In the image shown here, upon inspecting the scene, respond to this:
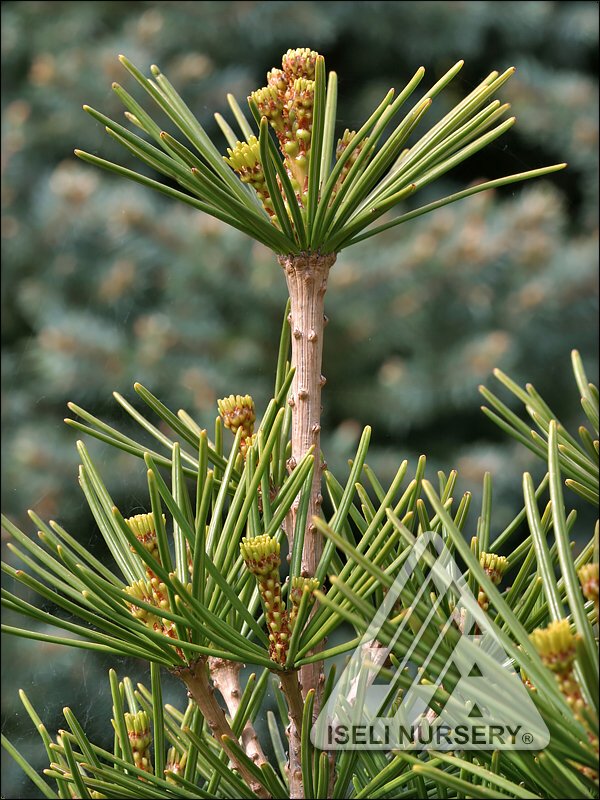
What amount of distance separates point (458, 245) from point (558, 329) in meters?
0.28

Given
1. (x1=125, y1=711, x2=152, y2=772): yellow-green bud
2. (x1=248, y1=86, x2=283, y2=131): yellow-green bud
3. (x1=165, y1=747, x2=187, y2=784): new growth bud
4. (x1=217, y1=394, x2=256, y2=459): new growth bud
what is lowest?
(x1=165, y1=747, x2=187, y2=784): new growth bud

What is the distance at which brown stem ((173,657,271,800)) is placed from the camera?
0.68 feet

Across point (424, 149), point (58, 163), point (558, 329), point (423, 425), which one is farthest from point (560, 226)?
point (424, 149)

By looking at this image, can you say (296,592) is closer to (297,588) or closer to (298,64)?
(297,588)

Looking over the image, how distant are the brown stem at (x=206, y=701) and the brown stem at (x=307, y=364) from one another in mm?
28

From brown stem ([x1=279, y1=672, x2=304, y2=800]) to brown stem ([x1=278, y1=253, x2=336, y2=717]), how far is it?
0.01 meters

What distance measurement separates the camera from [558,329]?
5.21 ft

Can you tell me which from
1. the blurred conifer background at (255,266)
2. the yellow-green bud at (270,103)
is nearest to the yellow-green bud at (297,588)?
the yellow-green bud at (270,103)

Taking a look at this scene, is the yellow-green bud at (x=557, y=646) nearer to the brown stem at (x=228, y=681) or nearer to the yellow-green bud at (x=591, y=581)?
the yellow-green bud at (x=591, y=581)

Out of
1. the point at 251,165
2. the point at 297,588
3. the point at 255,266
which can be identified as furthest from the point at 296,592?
the point at 255,266

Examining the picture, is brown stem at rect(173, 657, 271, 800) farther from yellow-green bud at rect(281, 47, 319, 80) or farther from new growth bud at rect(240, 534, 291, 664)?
yellow-green bud at rect(281, 47, 319, 80)

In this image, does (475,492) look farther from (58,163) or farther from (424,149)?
(424,149)

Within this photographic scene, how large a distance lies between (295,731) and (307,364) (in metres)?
0.09

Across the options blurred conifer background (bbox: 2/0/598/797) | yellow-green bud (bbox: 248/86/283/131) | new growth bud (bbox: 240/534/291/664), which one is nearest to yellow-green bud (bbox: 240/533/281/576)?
new growth bud (bbox: 240/534/291/664)
